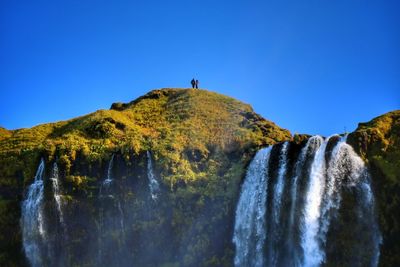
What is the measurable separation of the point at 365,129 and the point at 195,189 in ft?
55.7

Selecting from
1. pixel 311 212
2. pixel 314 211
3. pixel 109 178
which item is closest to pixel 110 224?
pixel 109 178

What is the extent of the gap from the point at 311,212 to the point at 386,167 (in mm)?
6853

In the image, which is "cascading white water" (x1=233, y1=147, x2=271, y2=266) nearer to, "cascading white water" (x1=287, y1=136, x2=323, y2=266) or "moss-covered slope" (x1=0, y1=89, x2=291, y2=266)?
"moss-covered slope" (x1=0, y1=89, x2=291, y2=266)

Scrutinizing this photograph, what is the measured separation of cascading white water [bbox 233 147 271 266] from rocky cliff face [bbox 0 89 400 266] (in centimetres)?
108

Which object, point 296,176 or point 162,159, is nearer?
point 296,176

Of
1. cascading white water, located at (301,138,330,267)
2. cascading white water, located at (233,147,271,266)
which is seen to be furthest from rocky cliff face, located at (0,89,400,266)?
cascading white water, located at (301,138,330,267)

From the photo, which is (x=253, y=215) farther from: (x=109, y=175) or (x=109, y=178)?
(x=109, y=175)

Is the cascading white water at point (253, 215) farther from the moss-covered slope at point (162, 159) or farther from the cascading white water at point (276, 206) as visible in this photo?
the moss-covered slope at point (162, 159)

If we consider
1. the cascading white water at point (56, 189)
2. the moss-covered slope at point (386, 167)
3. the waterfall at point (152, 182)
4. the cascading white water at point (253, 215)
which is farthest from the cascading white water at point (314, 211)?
the cascading white water at point (56, 189)

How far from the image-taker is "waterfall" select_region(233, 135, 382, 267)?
39.6 meters

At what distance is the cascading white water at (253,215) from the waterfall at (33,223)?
19.6 meters

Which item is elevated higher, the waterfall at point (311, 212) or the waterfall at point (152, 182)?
the waterfall at point (152, 182)

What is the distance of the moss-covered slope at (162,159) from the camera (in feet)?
162

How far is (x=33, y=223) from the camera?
51.4 metres
